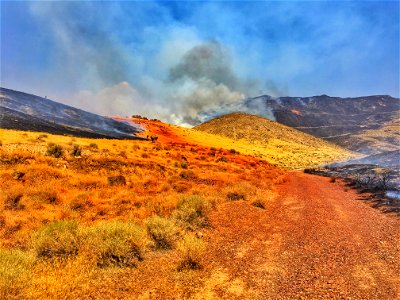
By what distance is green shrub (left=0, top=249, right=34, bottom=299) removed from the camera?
5727mm

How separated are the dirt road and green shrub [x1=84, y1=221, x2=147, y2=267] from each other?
1.92 m

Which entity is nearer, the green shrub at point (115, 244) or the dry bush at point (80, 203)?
the green shrub at point (115, 244)

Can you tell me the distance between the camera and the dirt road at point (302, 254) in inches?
275

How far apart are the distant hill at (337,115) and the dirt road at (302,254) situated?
3537 inches

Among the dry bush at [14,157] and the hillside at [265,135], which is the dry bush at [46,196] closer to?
the dry bush at [14,157]

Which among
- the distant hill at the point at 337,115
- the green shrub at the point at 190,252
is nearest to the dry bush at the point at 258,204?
the green shrub at the point at 190,252

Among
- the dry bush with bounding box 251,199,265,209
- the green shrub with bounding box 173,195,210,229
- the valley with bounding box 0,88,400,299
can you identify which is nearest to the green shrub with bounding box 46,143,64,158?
the valley with bounding box 0,88,400,299

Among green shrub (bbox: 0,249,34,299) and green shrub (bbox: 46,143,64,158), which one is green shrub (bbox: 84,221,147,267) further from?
green shrub (bbox: 46,143,64,158)

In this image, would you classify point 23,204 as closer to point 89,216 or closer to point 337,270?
point 89,216

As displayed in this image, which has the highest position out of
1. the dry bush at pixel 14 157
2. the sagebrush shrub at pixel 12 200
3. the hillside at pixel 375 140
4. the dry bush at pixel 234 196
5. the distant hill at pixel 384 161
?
the hillside at pixel 375 140

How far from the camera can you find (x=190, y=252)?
324 inches

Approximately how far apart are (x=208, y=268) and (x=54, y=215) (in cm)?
617

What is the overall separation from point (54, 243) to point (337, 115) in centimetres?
16276

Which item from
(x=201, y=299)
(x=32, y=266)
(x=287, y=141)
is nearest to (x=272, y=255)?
(x=201, y=299)
